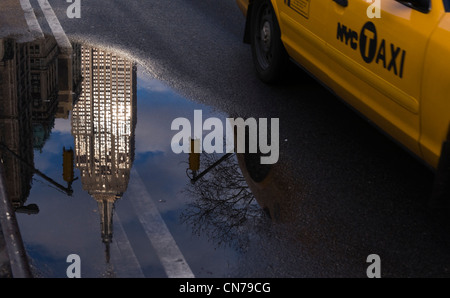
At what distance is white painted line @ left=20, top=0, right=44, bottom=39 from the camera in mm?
9905

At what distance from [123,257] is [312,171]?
6.63ft

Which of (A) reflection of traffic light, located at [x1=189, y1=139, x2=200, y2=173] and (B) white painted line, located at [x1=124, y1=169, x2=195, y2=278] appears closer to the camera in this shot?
(B) white painted line, located at [x1=124, y1=169, x2=195, y2=278]

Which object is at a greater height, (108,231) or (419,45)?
(419,45)

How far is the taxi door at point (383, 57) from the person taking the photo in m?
5.39

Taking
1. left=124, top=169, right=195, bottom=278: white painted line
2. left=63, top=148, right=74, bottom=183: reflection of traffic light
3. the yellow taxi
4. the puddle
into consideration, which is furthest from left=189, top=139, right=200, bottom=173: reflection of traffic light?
the yellow taxi

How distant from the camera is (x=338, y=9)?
642 cm

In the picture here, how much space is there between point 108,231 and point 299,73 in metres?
3.62

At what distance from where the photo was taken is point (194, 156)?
6.71 m

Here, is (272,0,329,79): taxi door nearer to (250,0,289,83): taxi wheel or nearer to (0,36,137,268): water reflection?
(250,0,289,83): taxi wheel

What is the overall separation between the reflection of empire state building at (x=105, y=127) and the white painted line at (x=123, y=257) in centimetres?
6

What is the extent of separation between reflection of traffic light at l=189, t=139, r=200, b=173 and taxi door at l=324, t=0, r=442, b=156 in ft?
4.39

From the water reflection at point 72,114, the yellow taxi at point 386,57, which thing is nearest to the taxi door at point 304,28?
the yellow taxi at point 386,57
